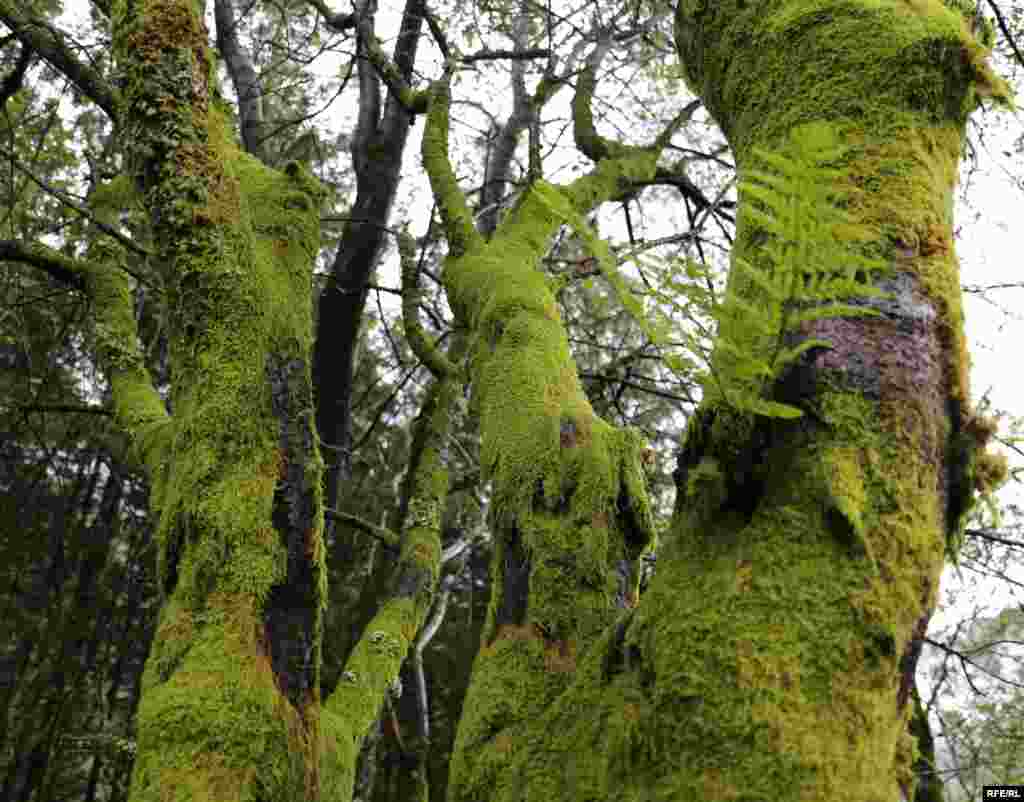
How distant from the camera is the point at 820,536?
787 millimetres

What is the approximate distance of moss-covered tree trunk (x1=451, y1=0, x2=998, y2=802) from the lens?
726 mm

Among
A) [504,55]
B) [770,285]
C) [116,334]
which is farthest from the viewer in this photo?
→ [504,55]

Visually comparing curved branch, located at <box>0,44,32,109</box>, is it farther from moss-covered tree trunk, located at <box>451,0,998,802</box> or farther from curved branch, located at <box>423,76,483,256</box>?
moss-covered tree trunk, located at <box>451,0,998,802</box>

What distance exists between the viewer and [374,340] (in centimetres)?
820

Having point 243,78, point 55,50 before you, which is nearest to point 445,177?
point 55,50

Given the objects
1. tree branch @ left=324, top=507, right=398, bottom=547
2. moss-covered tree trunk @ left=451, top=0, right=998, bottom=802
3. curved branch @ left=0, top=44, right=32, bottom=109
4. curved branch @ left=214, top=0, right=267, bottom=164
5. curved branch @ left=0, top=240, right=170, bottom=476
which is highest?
curved branch @ left=214, top=0, right=267, bottom=164

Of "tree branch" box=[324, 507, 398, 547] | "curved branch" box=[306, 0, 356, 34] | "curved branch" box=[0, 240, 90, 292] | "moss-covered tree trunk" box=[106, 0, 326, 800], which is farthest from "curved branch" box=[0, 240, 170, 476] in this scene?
"curved branch" box=[306, 0, 356, 34]

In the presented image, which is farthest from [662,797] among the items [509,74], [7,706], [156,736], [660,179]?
[7,706]

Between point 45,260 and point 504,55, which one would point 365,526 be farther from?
point 504,55

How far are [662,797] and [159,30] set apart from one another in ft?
5.56

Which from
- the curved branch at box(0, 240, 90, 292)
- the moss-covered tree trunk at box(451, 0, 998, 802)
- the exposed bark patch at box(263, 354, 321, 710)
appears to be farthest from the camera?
the curved branch at box(0, 240, 90, 292)

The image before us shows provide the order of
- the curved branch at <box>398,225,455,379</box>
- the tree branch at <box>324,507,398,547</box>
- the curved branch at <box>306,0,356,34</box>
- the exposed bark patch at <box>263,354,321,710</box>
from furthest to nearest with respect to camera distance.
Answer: the curved branch at <box>306,0,356,34</box> < the curved branch at <box>398,225,455,379</box> < the tree branch at <box>324,507,398,547</box> < the exposed bark patch at <box>263,354,321,710</box>

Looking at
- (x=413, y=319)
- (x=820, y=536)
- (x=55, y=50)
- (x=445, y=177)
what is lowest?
(x=820, y=536)

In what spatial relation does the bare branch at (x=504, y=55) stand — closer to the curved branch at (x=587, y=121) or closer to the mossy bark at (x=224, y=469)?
the curved branch at (x=587, y=121)
